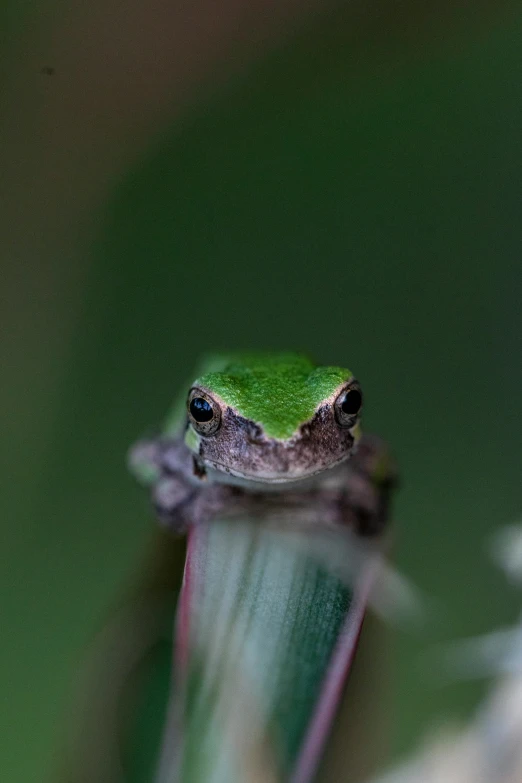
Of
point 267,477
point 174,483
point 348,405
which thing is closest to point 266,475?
point 267,477

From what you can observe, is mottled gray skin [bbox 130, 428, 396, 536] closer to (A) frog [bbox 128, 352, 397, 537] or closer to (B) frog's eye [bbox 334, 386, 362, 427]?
(A) frog [bbox 128, 352, 397, 537]

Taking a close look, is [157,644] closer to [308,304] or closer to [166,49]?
[308,304]

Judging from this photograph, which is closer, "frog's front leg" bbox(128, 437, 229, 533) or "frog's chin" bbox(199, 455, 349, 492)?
"frog's chin" bbox(199, 455, 349, 492)

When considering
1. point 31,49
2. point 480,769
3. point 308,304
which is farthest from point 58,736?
point 31,49

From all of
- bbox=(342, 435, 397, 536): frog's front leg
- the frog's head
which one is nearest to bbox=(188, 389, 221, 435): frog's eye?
the frog's head

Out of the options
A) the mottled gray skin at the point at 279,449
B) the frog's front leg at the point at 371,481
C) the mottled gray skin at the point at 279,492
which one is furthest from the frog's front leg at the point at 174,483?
the frog's front leg at the point at 371,481

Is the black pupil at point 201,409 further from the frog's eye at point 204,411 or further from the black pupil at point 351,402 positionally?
the black pupil at point 351,402

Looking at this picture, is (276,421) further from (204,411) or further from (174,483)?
(174,483)
